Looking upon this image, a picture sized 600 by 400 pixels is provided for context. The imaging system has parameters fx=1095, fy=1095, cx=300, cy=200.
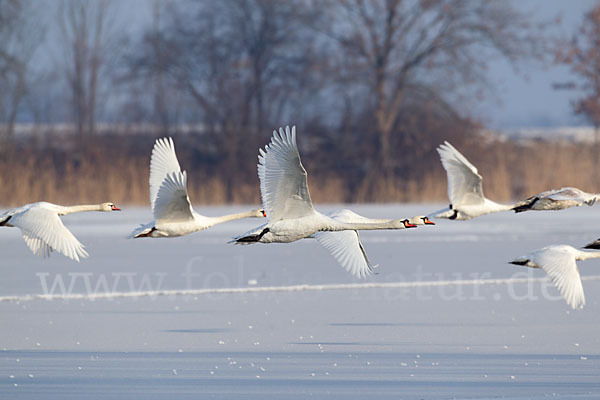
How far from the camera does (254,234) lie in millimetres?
7484

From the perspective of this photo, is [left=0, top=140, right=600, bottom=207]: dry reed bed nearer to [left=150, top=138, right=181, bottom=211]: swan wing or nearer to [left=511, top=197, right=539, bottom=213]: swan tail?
[left=150, top=138, right=181, bottom=211]: swan wing

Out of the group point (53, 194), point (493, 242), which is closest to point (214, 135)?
point (53, 194)

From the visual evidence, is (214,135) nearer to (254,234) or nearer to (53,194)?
(53,194)

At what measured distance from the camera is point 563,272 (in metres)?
7.89

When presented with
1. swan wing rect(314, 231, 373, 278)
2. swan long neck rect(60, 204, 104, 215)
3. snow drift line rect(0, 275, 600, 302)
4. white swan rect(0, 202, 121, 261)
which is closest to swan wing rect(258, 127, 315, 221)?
swan wing rect(314, 231, 373, 278)

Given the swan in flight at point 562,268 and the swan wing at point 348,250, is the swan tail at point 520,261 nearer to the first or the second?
the swan in flight at point 562,268

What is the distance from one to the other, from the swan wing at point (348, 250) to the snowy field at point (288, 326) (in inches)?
21.0

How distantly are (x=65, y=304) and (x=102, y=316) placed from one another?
0.74 metres

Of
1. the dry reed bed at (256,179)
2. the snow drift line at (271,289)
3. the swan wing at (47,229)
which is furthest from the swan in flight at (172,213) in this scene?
the dry reed bed at (256,179)

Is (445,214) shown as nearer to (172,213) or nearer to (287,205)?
(287,205)

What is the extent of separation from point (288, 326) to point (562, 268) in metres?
2.30

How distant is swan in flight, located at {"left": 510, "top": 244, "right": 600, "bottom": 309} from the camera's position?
306 inches

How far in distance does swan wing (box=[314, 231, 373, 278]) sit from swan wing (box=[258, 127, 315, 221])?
3.10ft

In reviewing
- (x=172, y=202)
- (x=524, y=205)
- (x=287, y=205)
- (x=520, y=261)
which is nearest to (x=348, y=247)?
(x=287, y=205)
